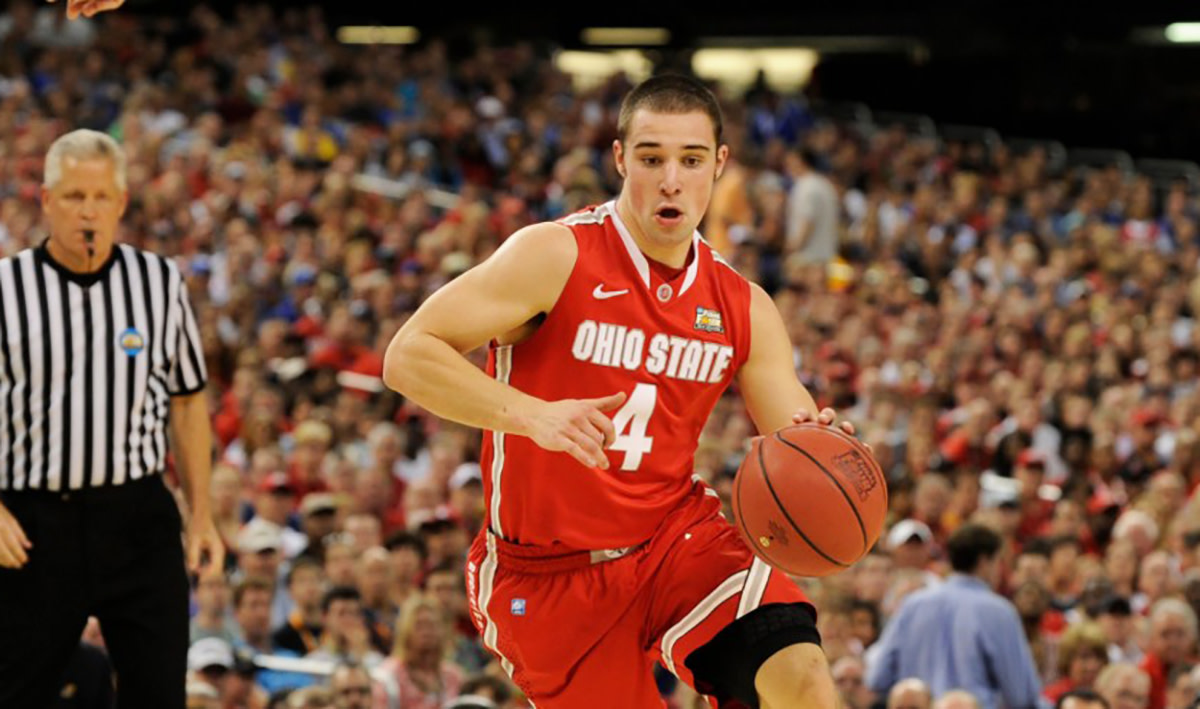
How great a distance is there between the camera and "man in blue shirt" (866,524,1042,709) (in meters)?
8.01

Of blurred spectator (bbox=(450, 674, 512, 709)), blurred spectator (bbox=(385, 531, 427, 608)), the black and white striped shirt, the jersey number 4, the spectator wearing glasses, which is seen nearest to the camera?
the jersey number 4

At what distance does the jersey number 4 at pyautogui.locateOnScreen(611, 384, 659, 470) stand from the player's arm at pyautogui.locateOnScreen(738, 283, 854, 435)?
12.8 inches

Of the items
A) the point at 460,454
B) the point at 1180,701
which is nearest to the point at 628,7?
the point at 460,454

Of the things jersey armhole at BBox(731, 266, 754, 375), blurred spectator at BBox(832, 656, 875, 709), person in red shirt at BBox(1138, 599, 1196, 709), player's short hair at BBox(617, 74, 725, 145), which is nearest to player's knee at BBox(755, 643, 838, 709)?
jersey armhole at BBox(731, 266, 754, 375)

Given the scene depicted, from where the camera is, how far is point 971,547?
8.18 metres

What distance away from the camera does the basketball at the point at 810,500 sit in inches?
170

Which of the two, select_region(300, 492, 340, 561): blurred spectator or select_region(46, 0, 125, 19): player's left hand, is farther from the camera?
select_region(300, 492, 340, 561): blurred spectator

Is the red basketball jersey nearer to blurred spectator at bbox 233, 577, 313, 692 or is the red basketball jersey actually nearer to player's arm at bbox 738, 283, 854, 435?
player's arm at bbox 738, 283, 854, 435

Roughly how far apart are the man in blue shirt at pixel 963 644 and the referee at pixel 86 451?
3.93 m

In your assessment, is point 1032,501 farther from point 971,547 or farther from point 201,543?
point 201,543

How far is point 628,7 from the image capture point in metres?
29.2

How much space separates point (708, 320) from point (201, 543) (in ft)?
5.63

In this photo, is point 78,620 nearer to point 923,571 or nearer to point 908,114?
point 923,571

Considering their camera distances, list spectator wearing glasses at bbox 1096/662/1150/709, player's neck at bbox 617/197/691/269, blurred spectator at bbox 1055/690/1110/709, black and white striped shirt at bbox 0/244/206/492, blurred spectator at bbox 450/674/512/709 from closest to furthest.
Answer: player's neck at bbox 617/197/691/269 < black and white striped shirt at bbox 0/244/206/492 < blurred spectator at bbox 1055/690/1110/709 < blurred spectator at bbox 450/674/512/709 < spectator wearing glasses at bbox 1096/662/1150/709
